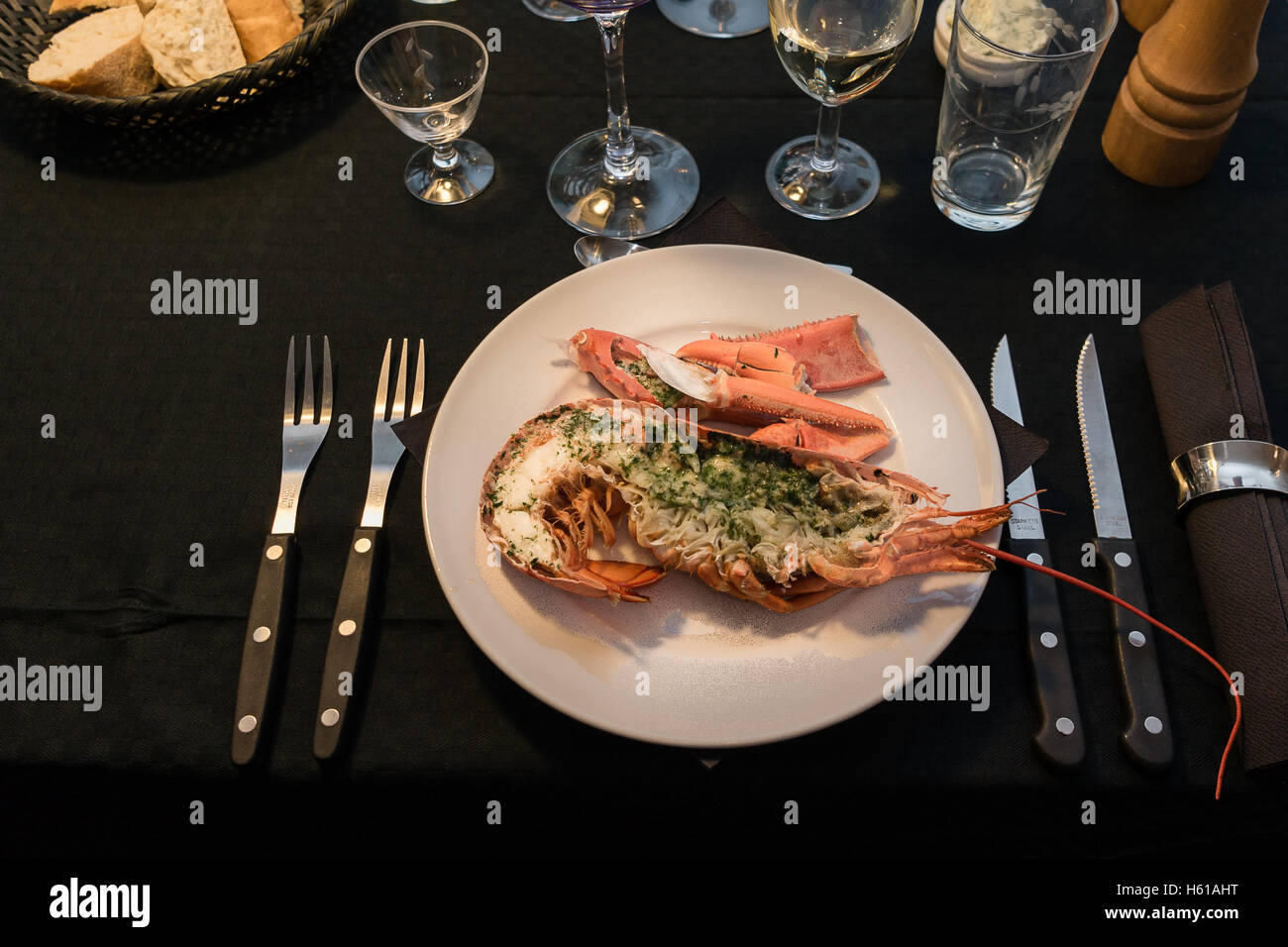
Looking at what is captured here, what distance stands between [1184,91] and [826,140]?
53 centimetres

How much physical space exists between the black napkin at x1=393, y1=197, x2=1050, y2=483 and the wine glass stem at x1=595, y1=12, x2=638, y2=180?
159 mm

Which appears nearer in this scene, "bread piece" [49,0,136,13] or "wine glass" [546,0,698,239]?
"wine glass" [546,0,698,239]

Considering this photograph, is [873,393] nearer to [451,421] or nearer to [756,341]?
[756,341]

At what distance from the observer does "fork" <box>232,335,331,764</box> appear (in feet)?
3.65

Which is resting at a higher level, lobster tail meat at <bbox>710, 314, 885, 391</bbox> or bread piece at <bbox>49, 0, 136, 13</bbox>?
bread piece at <bbox>49, 0, 136, 13</bbox>

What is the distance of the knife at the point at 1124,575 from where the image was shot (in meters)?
1.06

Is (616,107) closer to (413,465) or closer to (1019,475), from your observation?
(413,465)

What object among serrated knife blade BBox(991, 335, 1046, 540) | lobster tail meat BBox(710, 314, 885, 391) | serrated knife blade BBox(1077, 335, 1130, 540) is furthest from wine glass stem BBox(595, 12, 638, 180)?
serrated knife blade BBox(1077, 335, 1130, 540)

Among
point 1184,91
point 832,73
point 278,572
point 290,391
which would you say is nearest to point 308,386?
point 290,391

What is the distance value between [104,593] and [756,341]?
37.2 inches

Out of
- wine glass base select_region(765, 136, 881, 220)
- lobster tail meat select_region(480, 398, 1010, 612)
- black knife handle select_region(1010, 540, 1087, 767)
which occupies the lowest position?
black knife handle select_region(1010, 540, 1087, 767)

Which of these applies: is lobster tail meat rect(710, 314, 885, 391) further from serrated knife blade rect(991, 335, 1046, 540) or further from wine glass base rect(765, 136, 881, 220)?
wine glass base rect(765, 136, 881, 220)

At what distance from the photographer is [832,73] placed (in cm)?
132
